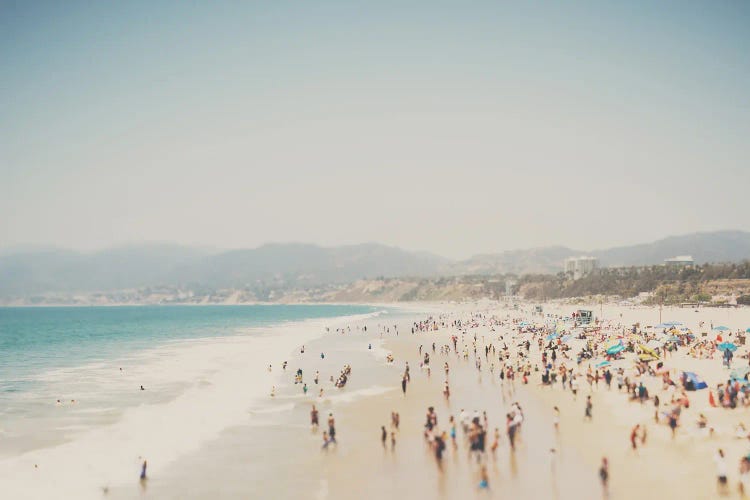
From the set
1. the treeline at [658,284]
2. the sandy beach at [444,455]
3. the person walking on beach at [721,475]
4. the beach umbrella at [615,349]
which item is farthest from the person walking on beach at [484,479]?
the treeline at [658,284]

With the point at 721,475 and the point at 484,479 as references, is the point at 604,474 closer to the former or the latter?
the point at 721,475

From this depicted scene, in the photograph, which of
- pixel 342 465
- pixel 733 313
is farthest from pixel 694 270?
pixel 342 465

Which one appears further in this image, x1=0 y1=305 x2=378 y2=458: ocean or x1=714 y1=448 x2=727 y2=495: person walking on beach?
x1=0 y1=305 x2=378 y2=458: ocean

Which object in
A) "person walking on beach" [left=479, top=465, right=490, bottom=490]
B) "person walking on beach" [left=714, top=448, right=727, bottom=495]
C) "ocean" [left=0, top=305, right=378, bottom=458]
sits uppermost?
"person walking on beach" [left=714, top=448, right=727, bottom=495]

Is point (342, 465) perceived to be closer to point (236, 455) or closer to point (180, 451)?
point (236, 455)

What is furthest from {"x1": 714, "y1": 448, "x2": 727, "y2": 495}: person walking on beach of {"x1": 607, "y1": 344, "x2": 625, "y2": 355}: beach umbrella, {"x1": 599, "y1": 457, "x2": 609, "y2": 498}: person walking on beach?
{"x1": 607, "y1": 344, "x2": 625, "y2": 355}: beach umbrella

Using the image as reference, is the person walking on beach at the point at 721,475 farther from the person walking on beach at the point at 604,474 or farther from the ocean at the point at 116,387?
the ocean at the point at 116,387

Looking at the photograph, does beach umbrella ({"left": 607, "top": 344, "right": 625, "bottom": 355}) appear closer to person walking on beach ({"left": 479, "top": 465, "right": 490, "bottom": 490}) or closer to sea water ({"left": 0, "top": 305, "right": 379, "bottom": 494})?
person walking on beach ({"left": 479, "top": 465, "right": 490, "bottom": 490})

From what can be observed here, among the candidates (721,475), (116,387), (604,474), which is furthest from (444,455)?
(116,387)

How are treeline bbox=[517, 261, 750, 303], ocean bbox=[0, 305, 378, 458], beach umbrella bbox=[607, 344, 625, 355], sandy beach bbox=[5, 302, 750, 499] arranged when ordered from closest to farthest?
1. sandy beach bbox=[5, 302, 750, 499]
2. ocean bbox=[0, 305, 378, 458]
3. beach umbrella bbox=[607, 344, 625, 355]
4. treeline bbox=[517, 261, 750, 303]
